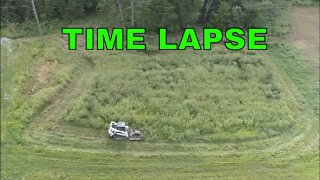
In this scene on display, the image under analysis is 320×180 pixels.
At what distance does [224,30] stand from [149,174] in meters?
16.1

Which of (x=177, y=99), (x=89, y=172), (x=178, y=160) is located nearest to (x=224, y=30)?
(x=177, y=99)

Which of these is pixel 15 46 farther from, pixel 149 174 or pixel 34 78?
pixel 149 174

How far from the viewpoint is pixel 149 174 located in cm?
2220

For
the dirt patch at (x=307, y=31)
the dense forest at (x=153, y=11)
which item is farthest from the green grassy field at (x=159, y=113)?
the dense forest at (x=153, y=11)

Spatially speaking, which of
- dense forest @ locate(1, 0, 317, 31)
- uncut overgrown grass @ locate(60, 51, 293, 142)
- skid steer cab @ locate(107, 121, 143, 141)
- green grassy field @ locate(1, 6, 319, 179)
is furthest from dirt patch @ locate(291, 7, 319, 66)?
skid steer cab @ locate(107, 121, 143, 141)

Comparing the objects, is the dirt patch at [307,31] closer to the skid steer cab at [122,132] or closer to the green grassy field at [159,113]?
the green grassy field at [159,113]

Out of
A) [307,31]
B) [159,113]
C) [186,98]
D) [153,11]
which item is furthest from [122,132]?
[307,31]

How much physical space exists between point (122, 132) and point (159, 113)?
3.07 m

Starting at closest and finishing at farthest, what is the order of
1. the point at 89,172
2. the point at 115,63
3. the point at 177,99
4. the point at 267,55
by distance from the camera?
the point at 89,172 → the point at 177,99 → the point at 115,63 → the point at 267,55

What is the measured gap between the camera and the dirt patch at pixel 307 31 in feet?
109

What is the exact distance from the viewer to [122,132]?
23781 millimetres

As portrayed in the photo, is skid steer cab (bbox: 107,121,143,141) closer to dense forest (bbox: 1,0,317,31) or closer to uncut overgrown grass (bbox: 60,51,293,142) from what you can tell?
uncut overgrown grass (bbox: 60,51,293,142)

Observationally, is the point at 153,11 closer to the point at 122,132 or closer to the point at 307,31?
the point at 122,132

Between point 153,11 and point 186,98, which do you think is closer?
point 186,98
